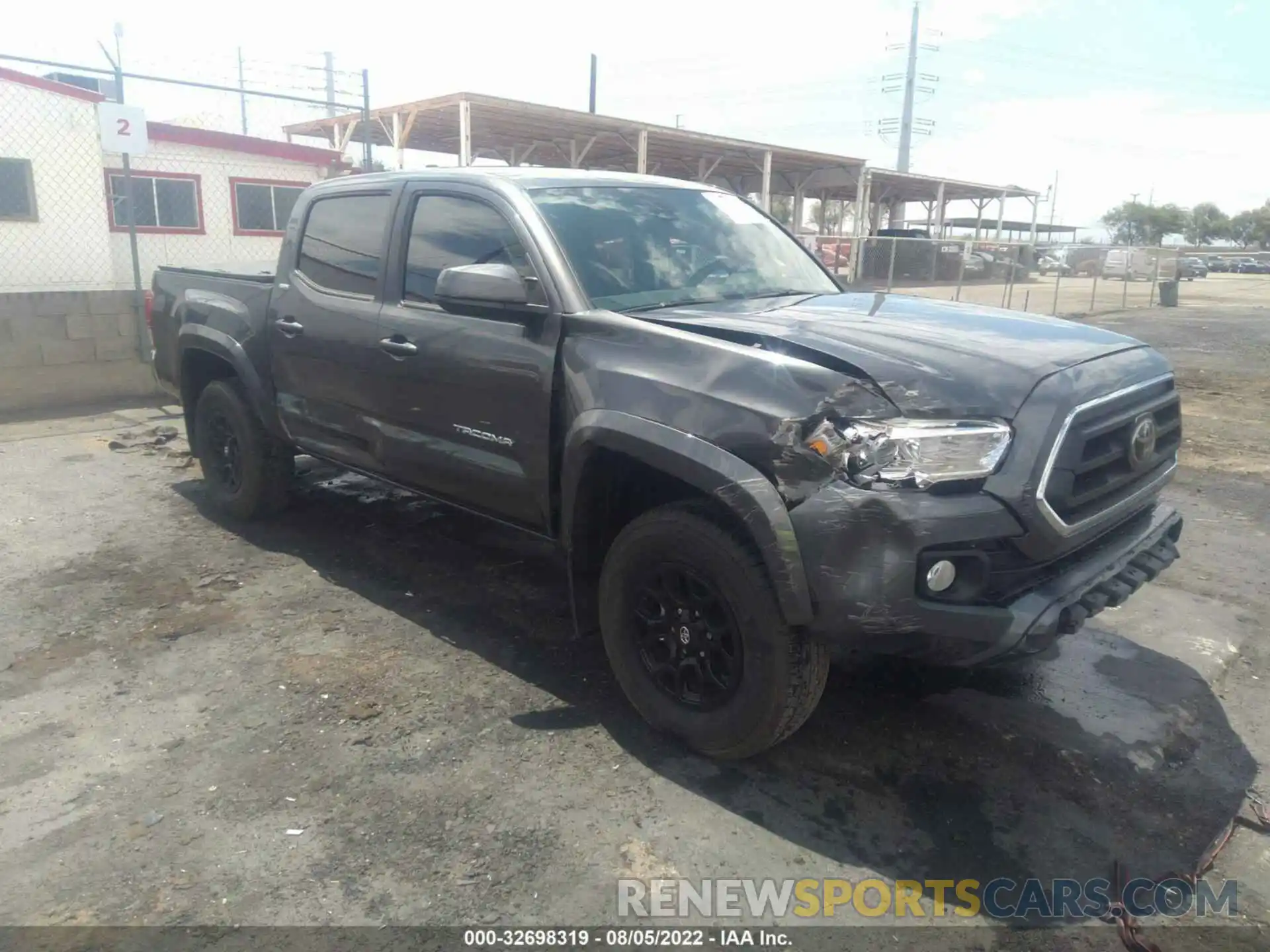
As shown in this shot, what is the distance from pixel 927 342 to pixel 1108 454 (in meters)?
0.68

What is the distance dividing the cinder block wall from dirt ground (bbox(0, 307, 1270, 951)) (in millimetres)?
4747

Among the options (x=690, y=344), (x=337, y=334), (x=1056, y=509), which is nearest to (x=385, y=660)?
(x=337, y=334)

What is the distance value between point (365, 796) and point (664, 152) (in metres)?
29.2

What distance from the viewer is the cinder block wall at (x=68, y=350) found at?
9.02 meters

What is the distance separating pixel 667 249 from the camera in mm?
3990

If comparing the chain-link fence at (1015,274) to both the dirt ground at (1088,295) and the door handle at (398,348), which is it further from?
the door handle at (398,348)

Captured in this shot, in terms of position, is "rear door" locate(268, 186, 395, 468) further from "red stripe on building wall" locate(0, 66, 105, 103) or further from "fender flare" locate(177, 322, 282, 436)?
"red stripe on building wall" locate(0, 66, 105, 103)

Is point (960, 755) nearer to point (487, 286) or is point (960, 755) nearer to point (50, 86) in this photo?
point (487, 286)

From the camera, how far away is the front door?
3646 mm

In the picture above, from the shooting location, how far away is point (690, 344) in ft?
10.2

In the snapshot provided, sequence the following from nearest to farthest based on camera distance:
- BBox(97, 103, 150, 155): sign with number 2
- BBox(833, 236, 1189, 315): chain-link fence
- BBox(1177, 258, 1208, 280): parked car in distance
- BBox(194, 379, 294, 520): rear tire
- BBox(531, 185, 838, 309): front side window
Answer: BBox(531, 185, 838, 309): front side window
BBox(194, 379, 294, 520): rear tire
BBox(97, 103, 150, 155): sign with number 2
BBox(833, 236, 1189, 315): chain-link fence
BBox(1177, 258, 1208, 280): parked car in distance

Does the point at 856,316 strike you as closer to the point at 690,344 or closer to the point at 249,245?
the point at 690,344

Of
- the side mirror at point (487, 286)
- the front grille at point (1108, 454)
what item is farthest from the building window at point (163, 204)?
the front grille at point (1108, 454)

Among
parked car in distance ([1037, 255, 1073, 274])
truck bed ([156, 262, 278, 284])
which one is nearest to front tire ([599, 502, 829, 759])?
truck bed ([156, 262, 278, 284])
